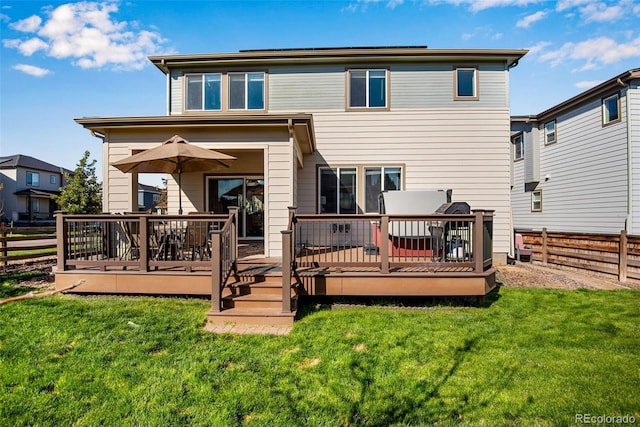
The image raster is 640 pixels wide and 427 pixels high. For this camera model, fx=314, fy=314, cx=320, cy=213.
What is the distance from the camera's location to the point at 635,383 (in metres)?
3.04

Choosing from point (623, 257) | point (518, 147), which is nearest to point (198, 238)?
point (623, 257)

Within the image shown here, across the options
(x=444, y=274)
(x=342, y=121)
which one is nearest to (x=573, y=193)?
(x=342, y=121)

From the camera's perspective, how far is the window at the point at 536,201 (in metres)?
15.3

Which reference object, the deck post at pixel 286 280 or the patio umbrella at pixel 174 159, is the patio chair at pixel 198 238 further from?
the deck post at pixel 286 280

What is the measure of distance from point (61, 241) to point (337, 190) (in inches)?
250

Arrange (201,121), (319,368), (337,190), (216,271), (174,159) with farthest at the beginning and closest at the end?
(337,190) < (201,121) < (174,159) < (216,271) < (319,368)

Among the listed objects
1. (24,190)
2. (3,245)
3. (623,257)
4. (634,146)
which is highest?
(24,190)

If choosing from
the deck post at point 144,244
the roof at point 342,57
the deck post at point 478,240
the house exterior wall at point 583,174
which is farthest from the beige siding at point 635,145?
the deck post at point 144,244

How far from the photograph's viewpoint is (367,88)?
9.35 metres

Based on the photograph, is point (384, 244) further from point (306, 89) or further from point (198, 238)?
point (306, 89)

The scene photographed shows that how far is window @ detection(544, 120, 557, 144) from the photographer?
566 inches

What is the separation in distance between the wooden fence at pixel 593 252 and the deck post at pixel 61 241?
11837 mm

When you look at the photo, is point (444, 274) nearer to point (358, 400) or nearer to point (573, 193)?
point (358, 400)

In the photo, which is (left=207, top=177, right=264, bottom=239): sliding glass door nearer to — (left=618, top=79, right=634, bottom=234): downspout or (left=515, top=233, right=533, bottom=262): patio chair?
(left=515, top=233, right=533, bottom=262): patio chair
